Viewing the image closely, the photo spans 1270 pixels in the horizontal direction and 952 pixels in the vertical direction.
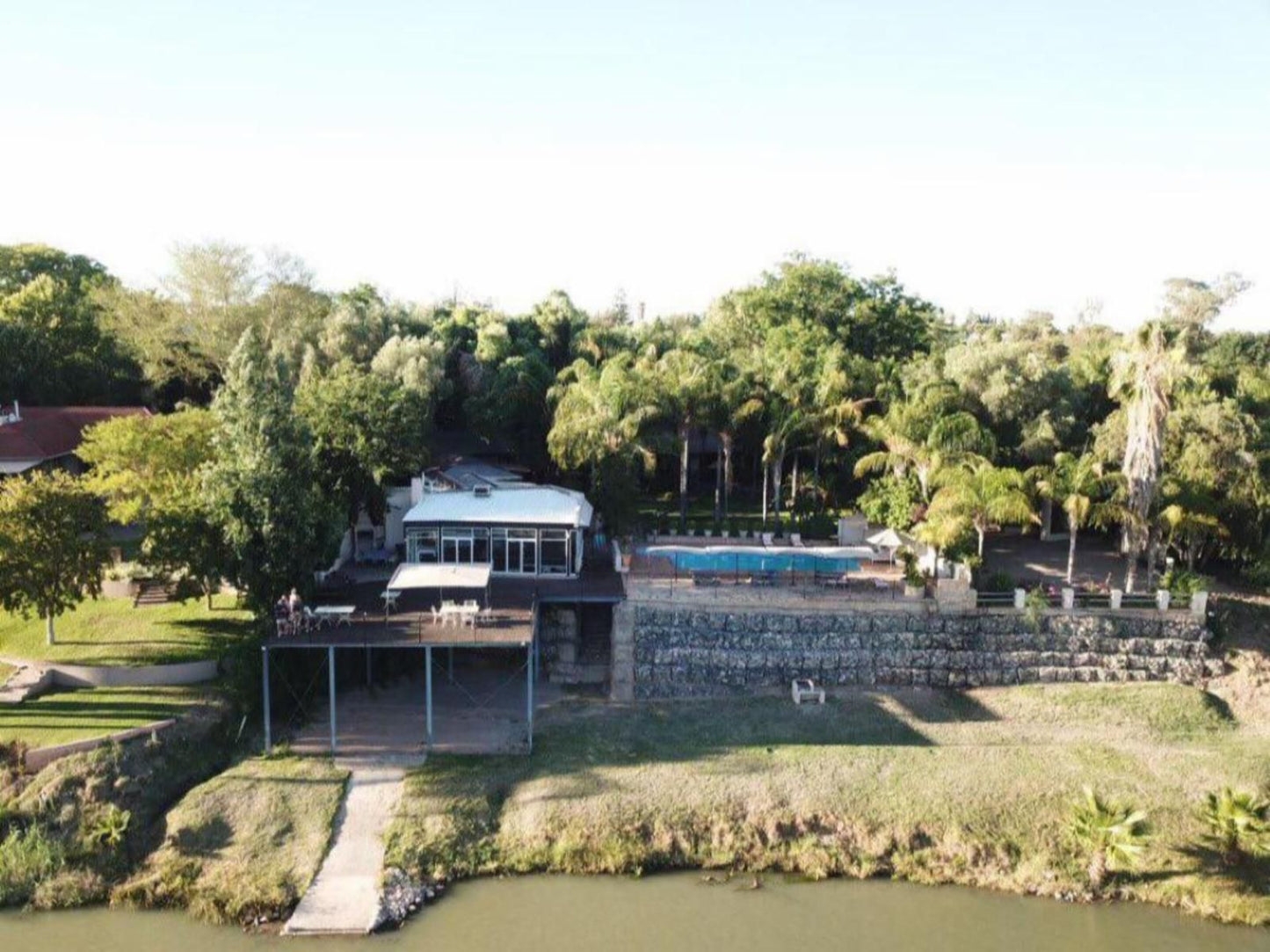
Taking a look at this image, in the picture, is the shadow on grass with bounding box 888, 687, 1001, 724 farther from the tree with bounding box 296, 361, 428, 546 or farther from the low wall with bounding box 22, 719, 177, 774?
the low wall with bounding box 22, 719, 177, 774

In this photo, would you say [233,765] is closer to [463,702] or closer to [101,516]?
[463,702]

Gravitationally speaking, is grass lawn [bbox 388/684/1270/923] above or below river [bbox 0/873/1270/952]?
above

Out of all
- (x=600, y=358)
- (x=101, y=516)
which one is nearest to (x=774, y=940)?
(x=101, y=516)

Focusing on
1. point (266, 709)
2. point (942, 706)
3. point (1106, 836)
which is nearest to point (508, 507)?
point (266, 709)

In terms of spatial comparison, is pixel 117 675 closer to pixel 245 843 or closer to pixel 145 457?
pixel 245 843

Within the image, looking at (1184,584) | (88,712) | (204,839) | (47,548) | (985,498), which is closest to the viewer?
(204,839)

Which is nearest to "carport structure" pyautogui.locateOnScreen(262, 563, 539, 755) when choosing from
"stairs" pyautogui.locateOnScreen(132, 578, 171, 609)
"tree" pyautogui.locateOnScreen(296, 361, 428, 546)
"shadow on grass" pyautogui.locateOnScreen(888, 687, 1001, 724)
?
"tree" pyautogui.locateOnScreen(296, 361, 428, 546)

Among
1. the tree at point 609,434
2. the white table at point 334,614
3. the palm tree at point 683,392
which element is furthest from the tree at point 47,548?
the palm tree at point 683,392
